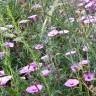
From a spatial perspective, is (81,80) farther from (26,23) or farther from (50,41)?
(26,23)

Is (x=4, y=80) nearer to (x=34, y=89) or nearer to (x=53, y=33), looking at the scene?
(x=34, y=89)

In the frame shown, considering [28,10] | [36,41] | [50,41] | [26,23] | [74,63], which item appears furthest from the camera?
[28,10]

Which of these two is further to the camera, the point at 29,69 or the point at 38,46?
the point at 38,46

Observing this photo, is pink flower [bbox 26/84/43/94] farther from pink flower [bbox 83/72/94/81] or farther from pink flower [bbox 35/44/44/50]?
pink flower [bbox 35/44/44/50]

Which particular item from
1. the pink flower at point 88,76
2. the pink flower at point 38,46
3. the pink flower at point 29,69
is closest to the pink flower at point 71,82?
the pink flower at point 88,76

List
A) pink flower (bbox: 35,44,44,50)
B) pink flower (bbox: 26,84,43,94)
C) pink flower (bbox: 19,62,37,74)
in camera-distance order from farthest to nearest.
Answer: pink flower (bbox: 35,44,44,50) → pink flower (bbox: 19,62,37,74) → pink flower (bbox: 26,84,43,94)

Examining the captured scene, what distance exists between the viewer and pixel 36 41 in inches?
76.2

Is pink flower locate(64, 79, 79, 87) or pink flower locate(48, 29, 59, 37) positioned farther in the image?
pink flower locate(48, 29, 59, 37)

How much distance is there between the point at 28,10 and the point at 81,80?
1.10m

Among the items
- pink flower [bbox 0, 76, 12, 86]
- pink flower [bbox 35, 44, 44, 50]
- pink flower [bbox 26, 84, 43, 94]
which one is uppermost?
pink flower [bbox 35, 44, 44, 50]

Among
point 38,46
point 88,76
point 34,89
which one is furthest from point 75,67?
point 38,46

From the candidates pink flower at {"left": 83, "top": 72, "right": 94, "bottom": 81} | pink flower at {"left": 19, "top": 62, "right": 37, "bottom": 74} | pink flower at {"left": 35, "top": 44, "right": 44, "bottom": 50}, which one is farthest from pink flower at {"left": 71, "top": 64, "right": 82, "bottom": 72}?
pink flower at {"left": 35, "top": 44, "right": 44, "bottom": 50}

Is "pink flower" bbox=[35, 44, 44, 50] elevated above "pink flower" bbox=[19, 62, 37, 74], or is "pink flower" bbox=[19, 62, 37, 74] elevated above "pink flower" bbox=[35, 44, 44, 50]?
"pink flower" bbox=[35, 44, 44, 50]

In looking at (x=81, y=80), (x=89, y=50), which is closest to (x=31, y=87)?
(x=81, y=80)
